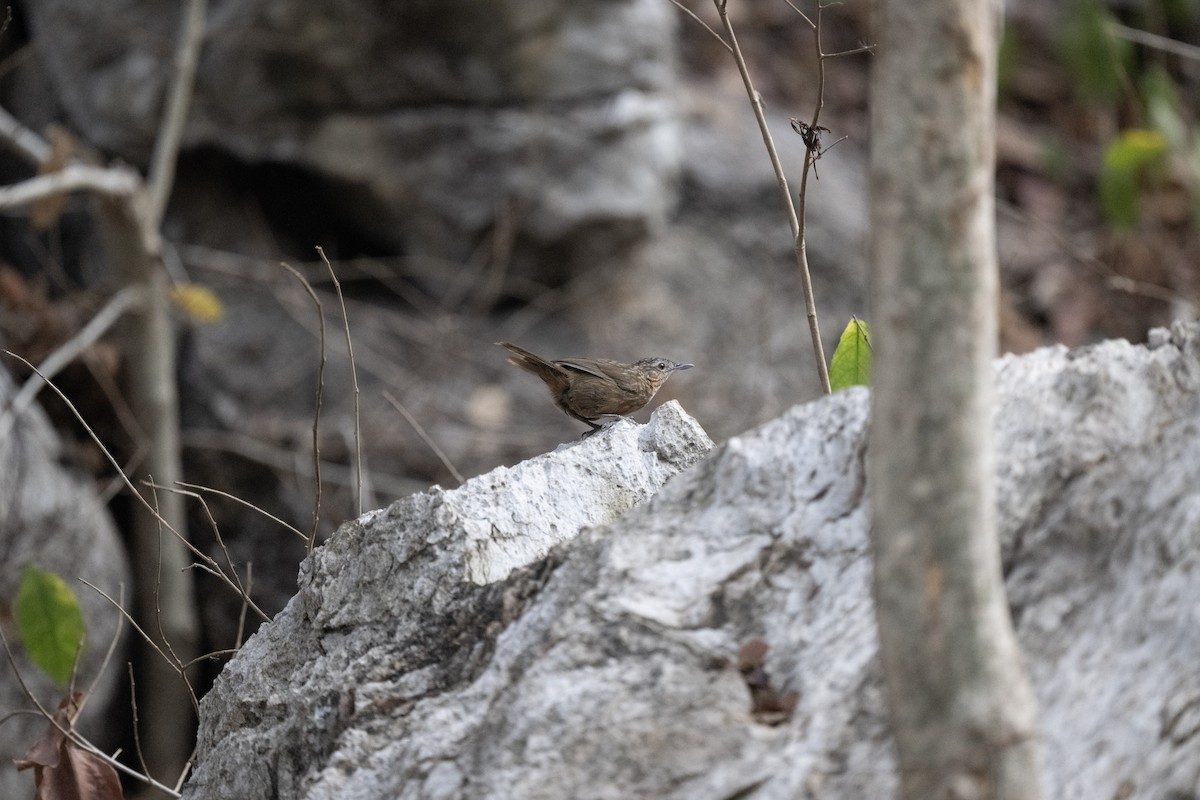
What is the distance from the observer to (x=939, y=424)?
185 cm

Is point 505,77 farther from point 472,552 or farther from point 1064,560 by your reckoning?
point 1064,560

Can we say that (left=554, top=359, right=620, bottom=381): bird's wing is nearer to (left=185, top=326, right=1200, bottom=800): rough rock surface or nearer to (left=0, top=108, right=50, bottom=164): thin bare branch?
(left=185, top=326, right=1200, bottom=800): rough rock surface

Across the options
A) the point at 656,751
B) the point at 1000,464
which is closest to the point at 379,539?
the point at 656,751

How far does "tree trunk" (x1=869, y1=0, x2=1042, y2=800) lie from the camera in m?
1.82

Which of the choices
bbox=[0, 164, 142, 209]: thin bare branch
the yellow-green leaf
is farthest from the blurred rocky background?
the yellow-green leaf

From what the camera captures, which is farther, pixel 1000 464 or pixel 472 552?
pixel 472 552

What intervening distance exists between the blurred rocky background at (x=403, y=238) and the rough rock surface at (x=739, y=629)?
4.26 metres

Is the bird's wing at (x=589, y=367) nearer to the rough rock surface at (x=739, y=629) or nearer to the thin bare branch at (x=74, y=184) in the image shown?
the rough rock surface at (x=739, y=629)

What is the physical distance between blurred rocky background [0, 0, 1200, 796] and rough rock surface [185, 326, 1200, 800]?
4260mm

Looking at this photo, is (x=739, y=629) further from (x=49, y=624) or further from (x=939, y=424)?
(x=49, y=624)

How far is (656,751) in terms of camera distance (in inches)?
87.0

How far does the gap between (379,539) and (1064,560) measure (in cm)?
131

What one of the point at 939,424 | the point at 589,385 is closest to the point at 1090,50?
the point at 589,385

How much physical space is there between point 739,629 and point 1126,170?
584cm
